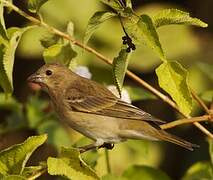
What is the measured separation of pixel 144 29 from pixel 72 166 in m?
0.68

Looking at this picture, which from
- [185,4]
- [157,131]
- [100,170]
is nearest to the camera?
[157,131]

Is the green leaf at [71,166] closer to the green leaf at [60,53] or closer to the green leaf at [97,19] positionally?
the green leaf at [97,19]

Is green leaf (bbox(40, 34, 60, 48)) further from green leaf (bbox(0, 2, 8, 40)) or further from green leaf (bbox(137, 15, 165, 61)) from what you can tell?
green leaf (bbox(137, 15, 165, 61))

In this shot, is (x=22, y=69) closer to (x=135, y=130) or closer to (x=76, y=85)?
(x=76, y=85)

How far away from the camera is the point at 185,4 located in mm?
7375

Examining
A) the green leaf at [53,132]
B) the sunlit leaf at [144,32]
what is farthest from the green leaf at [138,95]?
the sunlit leaf at [144,32]

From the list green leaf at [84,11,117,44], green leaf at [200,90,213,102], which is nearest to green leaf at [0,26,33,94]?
green leaf at [84,11,117,44]

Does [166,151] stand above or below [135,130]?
below

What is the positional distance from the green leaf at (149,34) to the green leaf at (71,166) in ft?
1.86

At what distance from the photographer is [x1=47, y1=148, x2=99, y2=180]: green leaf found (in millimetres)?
3088

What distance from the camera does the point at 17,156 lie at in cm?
310

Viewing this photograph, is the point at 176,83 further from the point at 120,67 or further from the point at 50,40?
the point at 50,40

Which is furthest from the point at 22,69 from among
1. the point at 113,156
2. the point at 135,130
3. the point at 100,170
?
the point at 135,130

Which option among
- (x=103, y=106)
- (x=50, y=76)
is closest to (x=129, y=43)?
(x=103, y=106)
